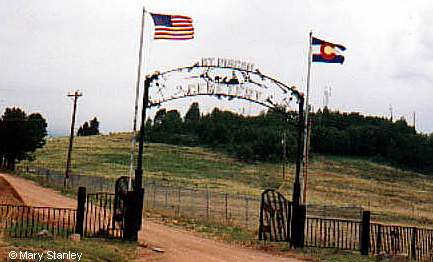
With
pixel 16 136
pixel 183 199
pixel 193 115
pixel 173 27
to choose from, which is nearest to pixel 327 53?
pixel 173 27

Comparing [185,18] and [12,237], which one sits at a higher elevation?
[185,18]

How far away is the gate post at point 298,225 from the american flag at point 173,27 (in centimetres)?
594

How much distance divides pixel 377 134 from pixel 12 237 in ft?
309

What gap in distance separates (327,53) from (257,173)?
59.6 m

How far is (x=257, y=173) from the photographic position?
7838 centimetres

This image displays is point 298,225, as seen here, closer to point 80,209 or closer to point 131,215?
point 131,215

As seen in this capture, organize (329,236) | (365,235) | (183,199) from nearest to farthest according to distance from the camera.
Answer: (365,235), (329,236), (183,199)

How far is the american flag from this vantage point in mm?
17953

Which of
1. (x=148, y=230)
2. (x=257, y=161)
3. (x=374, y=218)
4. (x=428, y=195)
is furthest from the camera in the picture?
(x=257, y=161)

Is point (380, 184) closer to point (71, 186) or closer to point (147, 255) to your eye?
point (71, 186)

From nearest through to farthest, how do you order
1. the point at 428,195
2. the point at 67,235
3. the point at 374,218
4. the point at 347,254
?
the point at 67,235
the point at 347,254
the point at 374,218
the point at 428,195

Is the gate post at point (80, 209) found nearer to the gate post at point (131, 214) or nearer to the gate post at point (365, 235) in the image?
the gate post at point (131, 214)

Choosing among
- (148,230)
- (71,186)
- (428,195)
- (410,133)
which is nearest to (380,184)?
(428,195)

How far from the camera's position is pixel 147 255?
50.5 ft
